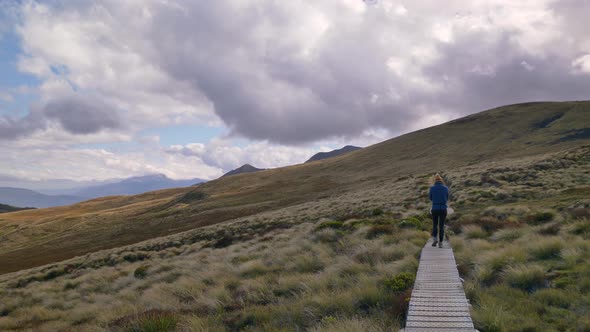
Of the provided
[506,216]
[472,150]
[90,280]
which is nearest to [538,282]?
[506,216]

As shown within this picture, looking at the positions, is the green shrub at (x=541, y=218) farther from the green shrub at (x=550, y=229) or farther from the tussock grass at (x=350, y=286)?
the green shrub at (x=550, y=229)

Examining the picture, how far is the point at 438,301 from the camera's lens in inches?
258

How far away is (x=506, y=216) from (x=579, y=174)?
17.8m

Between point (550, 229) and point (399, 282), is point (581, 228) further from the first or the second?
Answer: point (399, 282)

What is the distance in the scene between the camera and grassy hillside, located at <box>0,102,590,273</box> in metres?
55.8

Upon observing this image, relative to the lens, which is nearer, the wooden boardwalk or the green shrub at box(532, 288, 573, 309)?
the wooden boardwalk

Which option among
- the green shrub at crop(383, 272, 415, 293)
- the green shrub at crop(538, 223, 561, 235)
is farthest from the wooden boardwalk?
the green shrub at crop(538, 223, 561, 235)

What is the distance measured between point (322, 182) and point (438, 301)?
80.0 m

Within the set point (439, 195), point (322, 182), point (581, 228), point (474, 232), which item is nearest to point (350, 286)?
point (439, 195)

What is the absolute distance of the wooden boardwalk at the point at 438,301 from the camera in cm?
562

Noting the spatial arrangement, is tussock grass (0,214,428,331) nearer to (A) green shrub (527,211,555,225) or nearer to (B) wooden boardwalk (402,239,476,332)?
(B) wooden boardwalk (402,239,476,332)

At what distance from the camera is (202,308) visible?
8.73 metres

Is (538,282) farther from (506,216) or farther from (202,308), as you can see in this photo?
(506,216)

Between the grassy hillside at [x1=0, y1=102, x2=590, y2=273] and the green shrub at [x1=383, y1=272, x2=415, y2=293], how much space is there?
125ft
